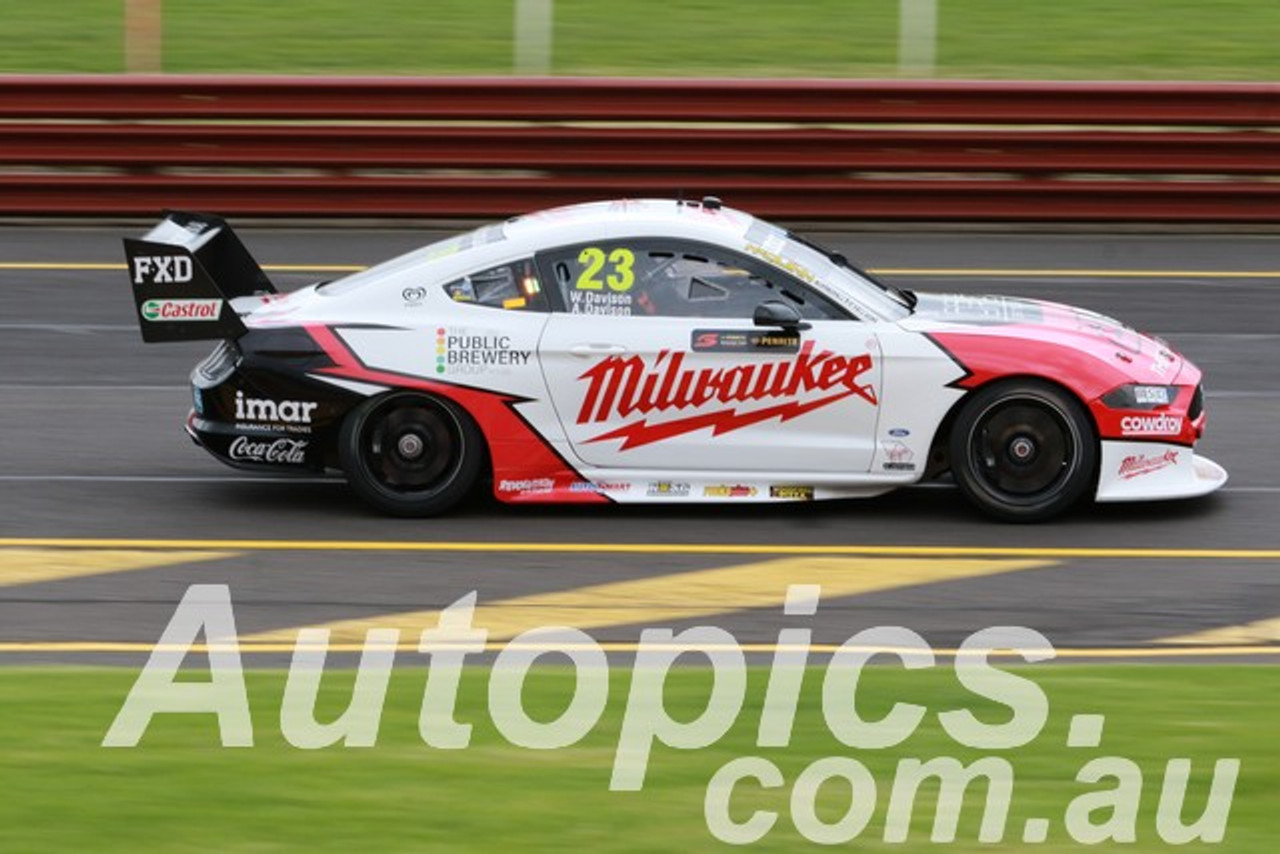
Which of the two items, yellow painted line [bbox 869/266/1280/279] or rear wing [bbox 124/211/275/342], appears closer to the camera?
rear wing [bbox 124/211/275/342]

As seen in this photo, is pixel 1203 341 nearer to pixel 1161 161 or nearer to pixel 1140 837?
pixel 1161 161

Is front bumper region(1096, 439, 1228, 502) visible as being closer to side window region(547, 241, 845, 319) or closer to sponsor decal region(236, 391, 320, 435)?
side window region(547, 241, 845, 319)

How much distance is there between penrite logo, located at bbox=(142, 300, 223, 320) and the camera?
10852 mm

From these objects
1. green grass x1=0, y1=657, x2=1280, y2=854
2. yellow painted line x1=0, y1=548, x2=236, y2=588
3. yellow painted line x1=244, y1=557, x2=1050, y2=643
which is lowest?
yellow painted line x1=0, y1=548, x2=236, y2=588

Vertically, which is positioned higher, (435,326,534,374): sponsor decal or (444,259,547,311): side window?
(444,259,547,311): side window

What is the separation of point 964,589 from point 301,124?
9784mm

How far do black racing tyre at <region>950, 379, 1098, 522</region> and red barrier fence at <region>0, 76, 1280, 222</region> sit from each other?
24.1ft

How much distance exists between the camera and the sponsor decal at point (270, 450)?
10.8m

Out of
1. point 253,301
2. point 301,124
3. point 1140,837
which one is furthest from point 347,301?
point 301,124

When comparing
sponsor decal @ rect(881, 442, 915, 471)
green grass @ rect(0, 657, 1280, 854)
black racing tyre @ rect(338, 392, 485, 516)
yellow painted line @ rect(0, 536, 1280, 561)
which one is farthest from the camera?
black racing tyre @ rect(338, 392, 485, 516)

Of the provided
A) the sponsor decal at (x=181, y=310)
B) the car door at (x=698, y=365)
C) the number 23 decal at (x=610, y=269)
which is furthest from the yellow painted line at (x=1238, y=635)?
the sponsor decal at (x=181, y=310)

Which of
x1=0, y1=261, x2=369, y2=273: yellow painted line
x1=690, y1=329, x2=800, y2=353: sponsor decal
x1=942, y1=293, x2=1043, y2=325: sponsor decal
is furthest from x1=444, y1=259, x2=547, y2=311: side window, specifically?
x1=0, y1=261, x2=369, y2=273: yellow painted line

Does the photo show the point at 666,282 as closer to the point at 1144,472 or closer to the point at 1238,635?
the point at 1144,472

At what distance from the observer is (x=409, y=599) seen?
31.4 ft
